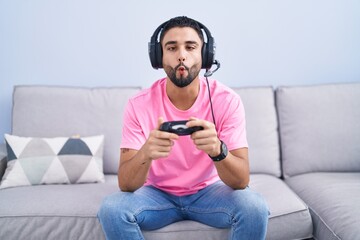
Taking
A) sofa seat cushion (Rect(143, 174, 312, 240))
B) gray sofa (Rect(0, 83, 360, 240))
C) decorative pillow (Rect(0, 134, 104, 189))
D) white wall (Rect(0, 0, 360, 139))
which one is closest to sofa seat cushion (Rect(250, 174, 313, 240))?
sofa seat cushion (Rect(143, 174, 312, 240))

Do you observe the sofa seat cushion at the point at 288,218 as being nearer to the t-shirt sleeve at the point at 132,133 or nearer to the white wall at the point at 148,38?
the t-shirt sleeve at the point at 132,133

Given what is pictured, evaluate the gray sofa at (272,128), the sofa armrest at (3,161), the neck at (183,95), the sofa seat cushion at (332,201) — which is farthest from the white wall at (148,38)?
the neck at (183,95)

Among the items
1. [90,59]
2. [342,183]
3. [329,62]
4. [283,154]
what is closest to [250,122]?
[283,154]

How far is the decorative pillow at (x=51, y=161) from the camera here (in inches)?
67.6

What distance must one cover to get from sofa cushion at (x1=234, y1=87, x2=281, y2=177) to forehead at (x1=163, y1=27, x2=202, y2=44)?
0.73m

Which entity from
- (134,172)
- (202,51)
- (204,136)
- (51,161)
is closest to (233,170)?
(204,136)

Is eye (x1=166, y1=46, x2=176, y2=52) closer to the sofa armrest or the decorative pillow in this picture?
the decorative pillow

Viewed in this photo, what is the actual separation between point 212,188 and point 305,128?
80 cm

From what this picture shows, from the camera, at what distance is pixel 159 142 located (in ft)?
3.59

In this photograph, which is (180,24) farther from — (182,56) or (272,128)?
(272,128)

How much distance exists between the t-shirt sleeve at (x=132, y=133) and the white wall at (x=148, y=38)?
2.77ft

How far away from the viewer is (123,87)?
2.06 metres

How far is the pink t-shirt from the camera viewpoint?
4.49 feet

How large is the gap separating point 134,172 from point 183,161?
210 mm
